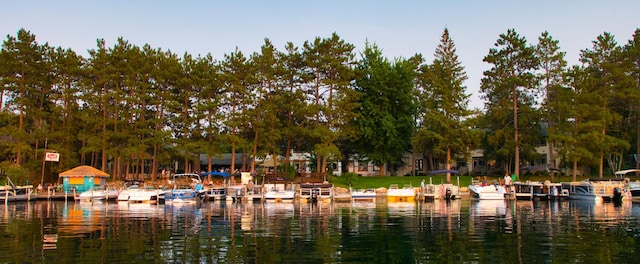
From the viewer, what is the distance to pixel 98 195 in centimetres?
5203

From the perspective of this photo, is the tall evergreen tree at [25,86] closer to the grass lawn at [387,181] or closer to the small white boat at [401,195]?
the grass lawn at [387,181]

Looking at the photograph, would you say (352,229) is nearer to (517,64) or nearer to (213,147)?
(213,147)

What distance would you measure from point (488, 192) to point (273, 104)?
24350mm

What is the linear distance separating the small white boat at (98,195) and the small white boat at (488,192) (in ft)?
107

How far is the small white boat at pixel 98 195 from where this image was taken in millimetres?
51781

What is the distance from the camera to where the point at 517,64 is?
205 ft

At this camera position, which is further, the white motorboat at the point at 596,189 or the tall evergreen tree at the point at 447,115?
the tall evergreen tree at the point at 447,115

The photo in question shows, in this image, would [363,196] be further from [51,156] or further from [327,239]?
[51,156]

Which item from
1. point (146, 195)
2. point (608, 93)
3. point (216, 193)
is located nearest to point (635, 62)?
point (608, 93)

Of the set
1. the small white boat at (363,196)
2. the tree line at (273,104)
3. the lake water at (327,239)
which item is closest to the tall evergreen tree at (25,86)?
the tree line at (273,104)

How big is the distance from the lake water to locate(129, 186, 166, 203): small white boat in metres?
16.9

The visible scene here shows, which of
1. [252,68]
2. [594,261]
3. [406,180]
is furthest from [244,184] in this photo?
[594,261]

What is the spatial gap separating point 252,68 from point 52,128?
22.9 m

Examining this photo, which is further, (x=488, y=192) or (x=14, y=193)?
(x=14, y=193)
